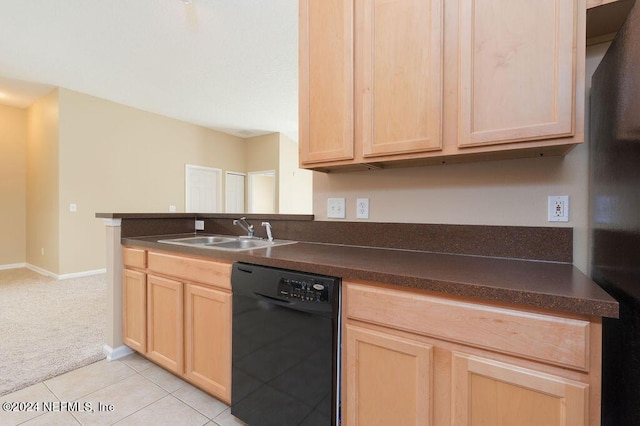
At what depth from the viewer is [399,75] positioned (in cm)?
136

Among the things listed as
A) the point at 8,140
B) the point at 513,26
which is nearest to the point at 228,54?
the point at 513,26

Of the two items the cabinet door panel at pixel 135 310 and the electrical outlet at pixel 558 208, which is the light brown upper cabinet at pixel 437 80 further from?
the cabinet door panel at pixel 135 310

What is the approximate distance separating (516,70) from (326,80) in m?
0.86

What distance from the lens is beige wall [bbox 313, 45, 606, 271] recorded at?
127 cm

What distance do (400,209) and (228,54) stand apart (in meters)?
2.99

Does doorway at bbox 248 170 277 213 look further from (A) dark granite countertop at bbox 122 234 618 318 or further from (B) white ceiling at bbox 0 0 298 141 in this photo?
(A) dark granite countertop at bbox 122 234 618 318

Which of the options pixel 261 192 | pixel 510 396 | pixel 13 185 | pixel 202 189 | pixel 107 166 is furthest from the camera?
pixel 261 192

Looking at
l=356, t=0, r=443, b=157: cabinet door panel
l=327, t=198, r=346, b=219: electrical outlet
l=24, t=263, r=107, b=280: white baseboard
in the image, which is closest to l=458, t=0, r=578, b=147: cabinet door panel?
l=356, t=0, r=443, b=157: cabinet door panel

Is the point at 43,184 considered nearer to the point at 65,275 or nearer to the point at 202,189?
the point at 65,275

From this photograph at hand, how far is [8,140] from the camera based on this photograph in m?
5.11

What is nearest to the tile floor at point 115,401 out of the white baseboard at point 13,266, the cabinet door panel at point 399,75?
→ the cabinet door panel at point 399,75

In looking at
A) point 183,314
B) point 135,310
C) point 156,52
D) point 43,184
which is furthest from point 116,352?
point 43,184

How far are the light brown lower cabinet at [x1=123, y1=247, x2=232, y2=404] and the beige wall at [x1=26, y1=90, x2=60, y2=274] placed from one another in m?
3.62

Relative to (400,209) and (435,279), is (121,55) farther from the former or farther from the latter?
(435,279)
